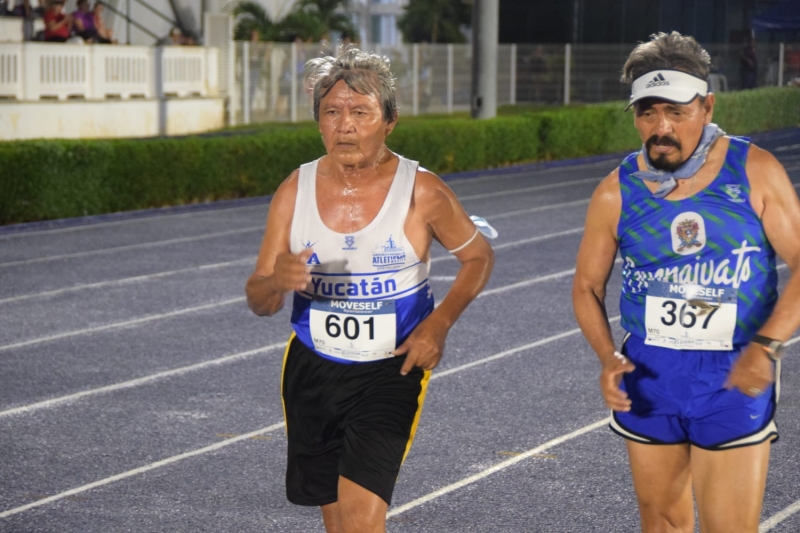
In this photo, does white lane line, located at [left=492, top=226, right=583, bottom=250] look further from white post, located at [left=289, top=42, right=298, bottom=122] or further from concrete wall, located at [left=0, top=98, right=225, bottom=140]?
white post, located at [left=289, top=42, right=298, bottom=122]

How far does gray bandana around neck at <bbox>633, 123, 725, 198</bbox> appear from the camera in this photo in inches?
149

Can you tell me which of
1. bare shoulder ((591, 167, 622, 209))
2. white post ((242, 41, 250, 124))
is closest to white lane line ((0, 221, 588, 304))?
bare shoulder ((591, 167, 622, 209))

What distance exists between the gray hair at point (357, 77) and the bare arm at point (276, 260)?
0.93 feet

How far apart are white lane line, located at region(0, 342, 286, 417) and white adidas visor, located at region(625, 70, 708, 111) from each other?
479 cm

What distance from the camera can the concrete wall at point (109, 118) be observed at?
2598cm

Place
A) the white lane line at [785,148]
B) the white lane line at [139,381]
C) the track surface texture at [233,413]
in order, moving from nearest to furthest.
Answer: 1. the track surface texture at [233,413]
2. the white lane line at [139,381]
3. the white lane line at [785,148]

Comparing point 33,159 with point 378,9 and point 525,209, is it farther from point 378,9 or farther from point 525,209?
point 378,9

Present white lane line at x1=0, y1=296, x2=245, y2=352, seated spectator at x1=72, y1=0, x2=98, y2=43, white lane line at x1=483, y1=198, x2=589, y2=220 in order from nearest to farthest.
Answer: white lane line at x1=0, y1=296, x2=245, y2=352
white lane line at x1=483, y1=198, x2=589, y2=220
seated spectator at x1=72, y1=0, x2=98, y2=43

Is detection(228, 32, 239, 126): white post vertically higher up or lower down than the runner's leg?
higher up

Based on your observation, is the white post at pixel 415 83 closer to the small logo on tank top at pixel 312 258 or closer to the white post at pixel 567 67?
the white post at pixel 567 67

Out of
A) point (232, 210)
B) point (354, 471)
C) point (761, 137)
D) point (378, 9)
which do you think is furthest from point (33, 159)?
point (378, 9)

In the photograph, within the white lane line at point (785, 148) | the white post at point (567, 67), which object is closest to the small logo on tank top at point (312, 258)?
the white lane line at point (785, 148)

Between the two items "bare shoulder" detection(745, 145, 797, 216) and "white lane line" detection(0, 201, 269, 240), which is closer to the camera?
"bare shoulder" detection(745, 145, 797, 216)

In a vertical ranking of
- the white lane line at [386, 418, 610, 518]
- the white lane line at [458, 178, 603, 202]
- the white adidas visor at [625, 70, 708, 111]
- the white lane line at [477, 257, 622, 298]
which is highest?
the white adidas visor at [625, 70, 708, 111]
